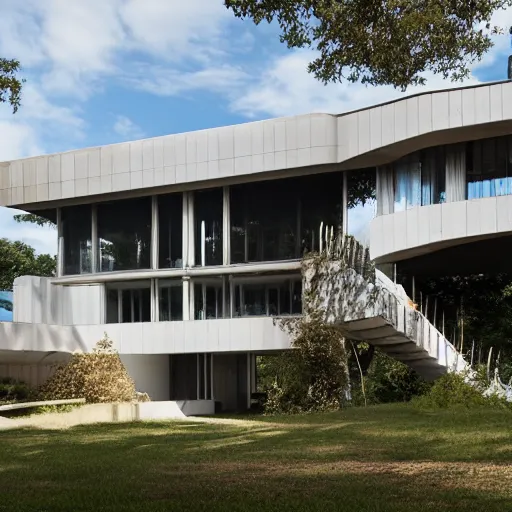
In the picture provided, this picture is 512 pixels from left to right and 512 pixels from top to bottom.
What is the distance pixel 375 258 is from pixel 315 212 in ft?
8.90

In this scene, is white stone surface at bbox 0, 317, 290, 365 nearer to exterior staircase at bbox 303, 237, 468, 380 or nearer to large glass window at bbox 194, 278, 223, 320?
large glass window at bbox 194, 278, 223, 320

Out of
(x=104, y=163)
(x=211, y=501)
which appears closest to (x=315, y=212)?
(x=104, y=163)

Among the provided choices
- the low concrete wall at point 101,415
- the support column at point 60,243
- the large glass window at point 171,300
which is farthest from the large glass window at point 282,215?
the support column at point 60,243

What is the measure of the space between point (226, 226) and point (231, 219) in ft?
0.98

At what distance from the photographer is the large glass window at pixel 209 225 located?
110 feet

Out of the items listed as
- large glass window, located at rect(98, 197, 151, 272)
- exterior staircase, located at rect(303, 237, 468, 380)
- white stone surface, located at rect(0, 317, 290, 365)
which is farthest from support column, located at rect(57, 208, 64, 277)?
exterior staircase, located at rect(303, 237, 468, 380)

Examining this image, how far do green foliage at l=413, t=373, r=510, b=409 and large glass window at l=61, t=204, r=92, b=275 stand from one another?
50.3ft

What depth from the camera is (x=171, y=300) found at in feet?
113

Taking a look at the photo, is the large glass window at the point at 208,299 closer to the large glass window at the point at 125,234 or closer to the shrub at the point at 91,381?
the large glass window at the point at 125,234

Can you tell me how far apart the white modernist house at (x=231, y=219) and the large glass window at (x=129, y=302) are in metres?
0.05

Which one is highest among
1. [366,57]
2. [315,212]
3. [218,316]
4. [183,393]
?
[366,57]

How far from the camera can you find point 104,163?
113ft

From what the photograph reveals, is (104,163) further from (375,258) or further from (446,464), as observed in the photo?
(446,464)

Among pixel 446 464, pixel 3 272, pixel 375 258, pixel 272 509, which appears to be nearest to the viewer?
pixel 272 509
